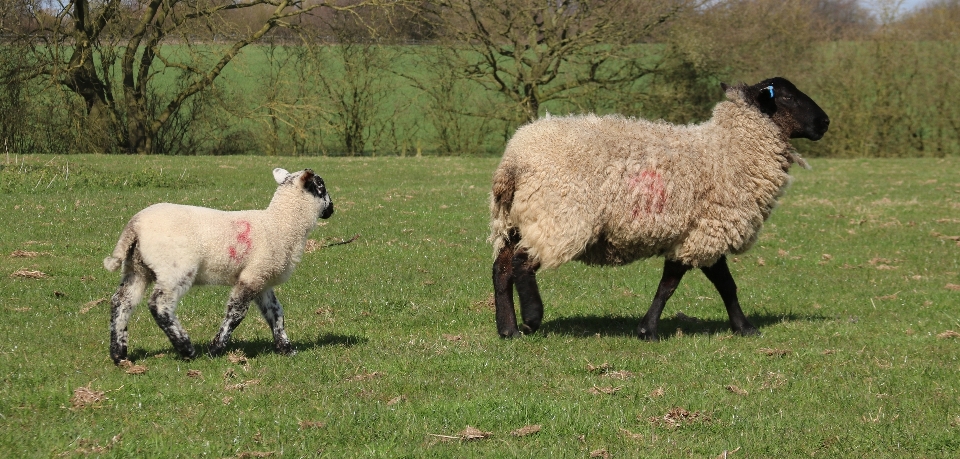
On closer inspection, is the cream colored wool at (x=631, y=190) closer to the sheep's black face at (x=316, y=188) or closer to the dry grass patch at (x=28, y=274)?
the sheep's black face at (x=316, y=188)

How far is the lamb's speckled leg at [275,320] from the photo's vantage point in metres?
7.89

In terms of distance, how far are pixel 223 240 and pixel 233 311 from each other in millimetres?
587

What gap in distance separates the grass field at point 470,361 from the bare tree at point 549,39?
1927 centimetres

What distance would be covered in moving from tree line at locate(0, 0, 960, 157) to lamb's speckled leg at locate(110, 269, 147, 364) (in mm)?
23692

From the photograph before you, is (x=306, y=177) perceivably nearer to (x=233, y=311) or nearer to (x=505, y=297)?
(x=233, y=311)

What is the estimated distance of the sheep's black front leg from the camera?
9430mm

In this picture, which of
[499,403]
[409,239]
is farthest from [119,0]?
[499,403]

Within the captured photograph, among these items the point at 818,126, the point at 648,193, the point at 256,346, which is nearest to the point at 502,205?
the point at 648,193

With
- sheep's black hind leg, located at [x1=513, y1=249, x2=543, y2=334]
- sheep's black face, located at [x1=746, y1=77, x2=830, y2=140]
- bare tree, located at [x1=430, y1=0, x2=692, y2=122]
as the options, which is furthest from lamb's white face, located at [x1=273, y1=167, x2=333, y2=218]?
bare tree, located at [x1=430, y1=0, x2=692, y2=122]

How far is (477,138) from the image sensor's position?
123ft

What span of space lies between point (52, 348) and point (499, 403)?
388 cm

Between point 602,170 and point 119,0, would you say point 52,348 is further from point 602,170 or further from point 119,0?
point 119,0

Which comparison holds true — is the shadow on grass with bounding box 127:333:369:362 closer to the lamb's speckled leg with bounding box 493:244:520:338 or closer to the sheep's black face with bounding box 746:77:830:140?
the lamb's speckled leg with bounding box 493:244:520:338

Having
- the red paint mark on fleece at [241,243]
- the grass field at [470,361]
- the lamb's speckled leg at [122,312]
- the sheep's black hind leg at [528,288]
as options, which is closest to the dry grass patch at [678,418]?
the grass field at [470,361]
